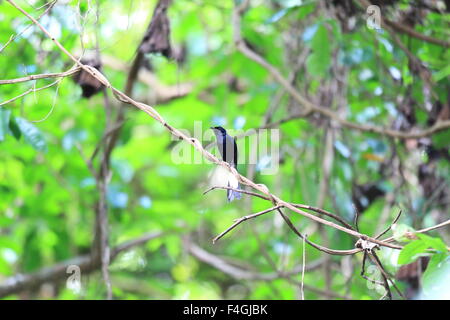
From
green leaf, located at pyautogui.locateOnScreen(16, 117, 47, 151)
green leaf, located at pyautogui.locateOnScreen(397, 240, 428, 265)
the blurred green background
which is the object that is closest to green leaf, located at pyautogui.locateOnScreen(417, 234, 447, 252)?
green leaf, located at pyautogui.locateOnScreen(397, 240, 428, 265)

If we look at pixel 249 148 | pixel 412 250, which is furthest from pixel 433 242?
pixel 249 148

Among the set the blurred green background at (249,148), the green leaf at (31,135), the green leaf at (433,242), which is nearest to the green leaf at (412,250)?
the green leaf at (433,242)

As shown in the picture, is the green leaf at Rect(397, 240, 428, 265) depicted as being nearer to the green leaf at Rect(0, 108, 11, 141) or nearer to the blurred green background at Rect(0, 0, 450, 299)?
the blurred green background at Rect(0, 0, 450, 299)

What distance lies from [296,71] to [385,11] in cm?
70

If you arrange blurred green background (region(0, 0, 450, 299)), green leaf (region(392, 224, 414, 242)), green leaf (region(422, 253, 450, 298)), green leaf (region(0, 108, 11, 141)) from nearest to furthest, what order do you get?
green leaf (region(392, 224, 414, 242)) < green leaf (region(422, 253, 450, 298)) < green leaf (region(0, 108, 11, 141)) < blurred green background (region(0, 0, 450, 299))

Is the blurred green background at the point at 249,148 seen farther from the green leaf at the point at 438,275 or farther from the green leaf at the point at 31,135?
the green leaf at the point at 438,275

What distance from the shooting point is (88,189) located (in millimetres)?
4266

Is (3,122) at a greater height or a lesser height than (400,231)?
greater

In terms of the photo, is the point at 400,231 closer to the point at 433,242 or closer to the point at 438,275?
the point at 433,242
